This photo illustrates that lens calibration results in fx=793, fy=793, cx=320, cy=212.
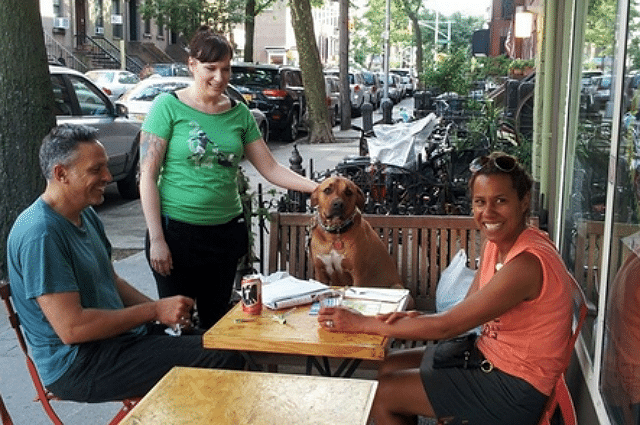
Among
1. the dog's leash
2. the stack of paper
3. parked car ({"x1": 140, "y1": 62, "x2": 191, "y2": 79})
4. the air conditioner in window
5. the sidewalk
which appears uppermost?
the air conditioner in window

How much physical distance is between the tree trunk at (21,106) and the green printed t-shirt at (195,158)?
3525mm

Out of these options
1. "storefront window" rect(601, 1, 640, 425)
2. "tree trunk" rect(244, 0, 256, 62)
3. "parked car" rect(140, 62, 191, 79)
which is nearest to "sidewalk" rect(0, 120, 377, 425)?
"storefront window" rect(601, 1, 640, 425)

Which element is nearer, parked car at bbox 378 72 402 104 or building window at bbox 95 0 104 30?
building window at bbox 95 0 104 30

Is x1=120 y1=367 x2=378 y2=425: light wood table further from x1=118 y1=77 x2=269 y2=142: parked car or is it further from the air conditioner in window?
the air conditioner in window

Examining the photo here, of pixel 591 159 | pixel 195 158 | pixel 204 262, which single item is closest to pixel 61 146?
pixel 195 158

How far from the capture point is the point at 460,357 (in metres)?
3.09

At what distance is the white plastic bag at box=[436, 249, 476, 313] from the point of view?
4.38m

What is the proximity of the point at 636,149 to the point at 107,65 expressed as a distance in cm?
3738

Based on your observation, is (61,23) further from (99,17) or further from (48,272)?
(48,272)

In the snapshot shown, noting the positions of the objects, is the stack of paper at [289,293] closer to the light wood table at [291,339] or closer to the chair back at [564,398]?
the light wood table at [291,339]

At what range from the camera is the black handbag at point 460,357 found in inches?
120

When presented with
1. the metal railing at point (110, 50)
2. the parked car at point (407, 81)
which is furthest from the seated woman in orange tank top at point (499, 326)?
the parked car at point (407, 81)

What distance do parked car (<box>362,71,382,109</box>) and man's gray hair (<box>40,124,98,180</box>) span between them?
33984mm

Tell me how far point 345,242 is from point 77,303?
178 centimetres
